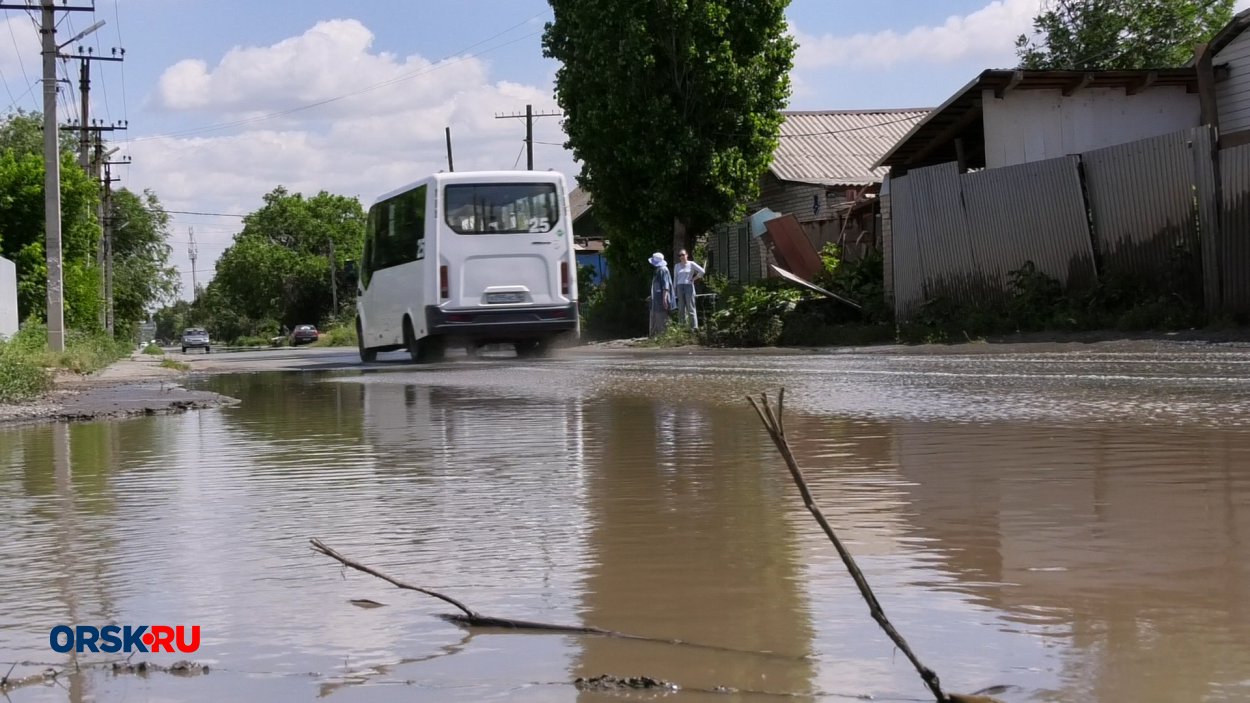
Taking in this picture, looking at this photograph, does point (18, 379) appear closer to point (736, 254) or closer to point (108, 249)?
point (736, 254)

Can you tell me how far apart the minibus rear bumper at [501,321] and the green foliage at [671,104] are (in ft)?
33.9

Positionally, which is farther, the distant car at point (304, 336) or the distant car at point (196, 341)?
the distant car at point (196, 341)

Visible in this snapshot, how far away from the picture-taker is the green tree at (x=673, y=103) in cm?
3125

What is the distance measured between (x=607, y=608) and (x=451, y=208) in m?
18.5

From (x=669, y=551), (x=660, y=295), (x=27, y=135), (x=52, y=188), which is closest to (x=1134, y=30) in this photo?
(x=660, y=295)

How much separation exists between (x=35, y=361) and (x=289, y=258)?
313ft

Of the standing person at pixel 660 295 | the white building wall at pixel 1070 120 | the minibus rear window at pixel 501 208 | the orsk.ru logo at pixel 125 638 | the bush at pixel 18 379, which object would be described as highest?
the white building wall at pixel 1070 120

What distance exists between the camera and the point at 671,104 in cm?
3164

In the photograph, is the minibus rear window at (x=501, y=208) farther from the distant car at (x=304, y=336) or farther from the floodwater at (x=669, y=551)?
the distant car at (x=304, y=336)

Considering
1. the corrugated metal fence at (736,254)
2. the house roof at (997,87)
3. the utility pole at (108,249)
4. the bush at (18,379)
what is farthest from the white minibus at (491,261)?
the utility pole at (108,249)

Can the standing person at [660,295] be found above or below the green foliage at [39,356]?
above

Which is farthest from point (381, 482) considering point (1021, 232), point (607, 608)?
point (1021, 232)

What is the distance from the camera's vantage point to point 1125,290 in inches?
671

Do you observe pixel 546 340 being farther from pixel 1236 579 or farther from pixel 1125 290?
pixel 1236 579
